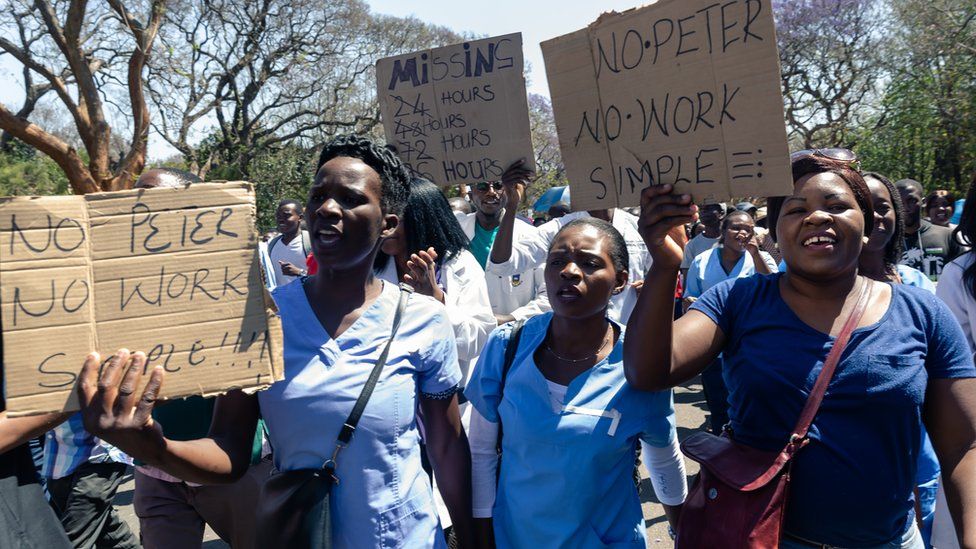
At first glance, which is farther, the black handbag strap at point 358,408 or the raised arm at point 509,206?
the raised arm at point 509,206

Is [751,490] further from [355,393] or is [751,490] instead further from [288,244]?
[288,244]

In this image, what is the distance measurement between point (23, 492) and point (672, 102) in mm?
1941

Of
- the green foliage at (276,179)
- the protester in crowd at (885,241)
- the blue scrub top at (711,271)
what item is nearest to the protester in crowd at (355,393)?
the protester in crowd at (885,241)

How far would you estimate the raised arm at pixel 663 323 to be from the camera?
1.97 metres

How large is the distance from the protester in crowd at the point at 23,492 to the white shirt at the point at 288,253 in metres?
6.03

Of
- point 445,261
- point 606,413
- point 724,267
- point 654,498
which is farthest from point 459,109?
point 654,498

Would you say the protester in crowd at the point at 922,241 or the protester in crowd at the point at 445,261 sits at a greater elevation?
the protester in crowd at the point at 445,261

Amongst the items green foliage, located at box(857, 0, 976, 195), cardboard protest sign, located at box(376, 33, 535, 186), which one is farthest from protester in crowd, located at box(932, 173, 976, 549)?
green foliage, located at box(857, 0, 976, 195)

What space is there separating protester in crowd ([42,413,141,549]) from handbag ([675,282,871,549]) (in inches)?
96.3

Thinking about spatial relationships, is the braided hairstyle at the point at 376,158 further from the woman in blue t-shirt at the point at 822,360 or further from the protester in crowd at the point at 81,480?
the protester in crowd at the point at 81,480

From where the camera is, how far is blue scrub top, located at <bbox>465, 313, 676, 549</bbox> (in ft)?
7.13

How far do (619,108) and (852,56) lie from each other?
2574cm

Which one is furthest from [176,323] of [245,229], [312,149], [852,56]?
[852,56]

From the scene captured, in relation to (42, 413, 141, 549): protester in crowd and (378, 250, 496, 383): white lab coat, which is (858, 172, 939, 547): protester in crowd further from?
(42, 413, 141, 549): protester in crowd
